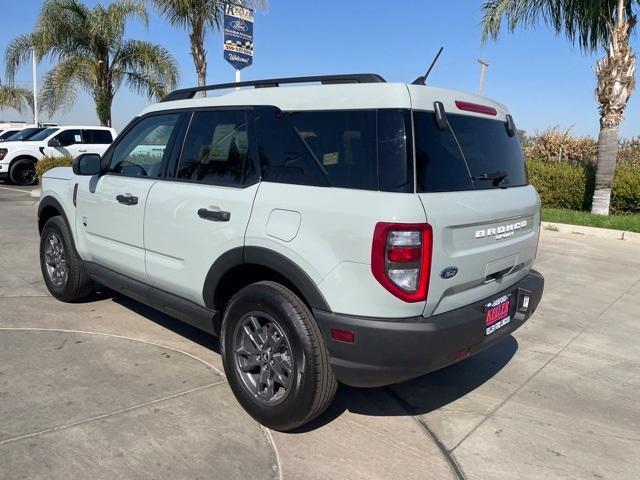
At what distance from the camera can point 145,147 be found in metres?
4.11

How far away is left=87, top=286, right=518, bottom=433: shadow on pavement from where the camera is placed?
3387mm

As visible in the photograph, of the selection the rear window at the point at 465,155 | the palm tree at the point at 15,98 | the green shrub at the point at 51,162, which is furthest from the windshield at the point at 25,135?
the palm tree at the point at 15,98

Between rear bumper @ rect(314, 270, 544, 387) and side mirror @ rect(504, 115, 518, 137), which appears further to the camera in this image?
side mirror @ rect(504, 115, 518, 137)

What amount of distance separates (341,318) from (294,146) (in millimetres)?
982

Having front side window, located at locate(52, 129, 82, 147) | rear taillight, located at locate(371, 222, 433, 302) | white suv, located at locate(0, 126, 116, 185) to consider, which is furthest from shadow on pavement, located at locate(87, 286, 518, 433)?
front side window, located at locate(52, 129, 82, 147)

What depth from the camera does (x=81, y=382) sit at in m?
3.48

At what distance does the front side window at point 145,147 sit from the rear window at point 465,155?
191cm

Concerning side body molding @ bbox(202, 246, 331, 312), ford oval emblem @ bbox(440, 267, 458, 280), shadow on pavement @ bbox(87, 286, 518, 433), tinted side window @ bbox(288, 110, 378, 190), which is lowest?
shadow on pavement @ bbox(87, 286, 518, 433)

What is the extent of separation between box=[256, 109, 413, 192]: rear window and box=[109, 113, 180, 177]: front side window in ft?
3.38

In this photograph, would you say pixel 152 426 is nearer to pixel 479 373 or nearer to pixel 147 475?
pixel 147 475

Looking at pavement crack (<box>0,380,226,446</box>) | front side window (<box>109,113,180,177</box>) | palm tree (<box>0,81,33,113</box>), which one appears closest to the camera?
pavement crack (<box>0,380,226,446</box>)

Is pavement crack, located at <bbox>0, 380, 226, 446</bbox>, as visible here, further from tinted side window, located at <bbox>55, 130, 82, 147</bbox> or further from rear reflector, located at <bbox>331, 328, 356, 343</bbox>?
tinted side window, located at <bbox>55, 130, 82, 147</bbox>

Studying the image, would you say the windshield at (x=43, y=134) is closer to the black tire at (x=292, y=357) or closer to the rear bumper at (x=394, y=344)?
the black tire at (x=292, y=357)

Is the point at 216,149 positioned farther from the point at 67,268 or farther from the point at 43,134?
the point at 43,134
